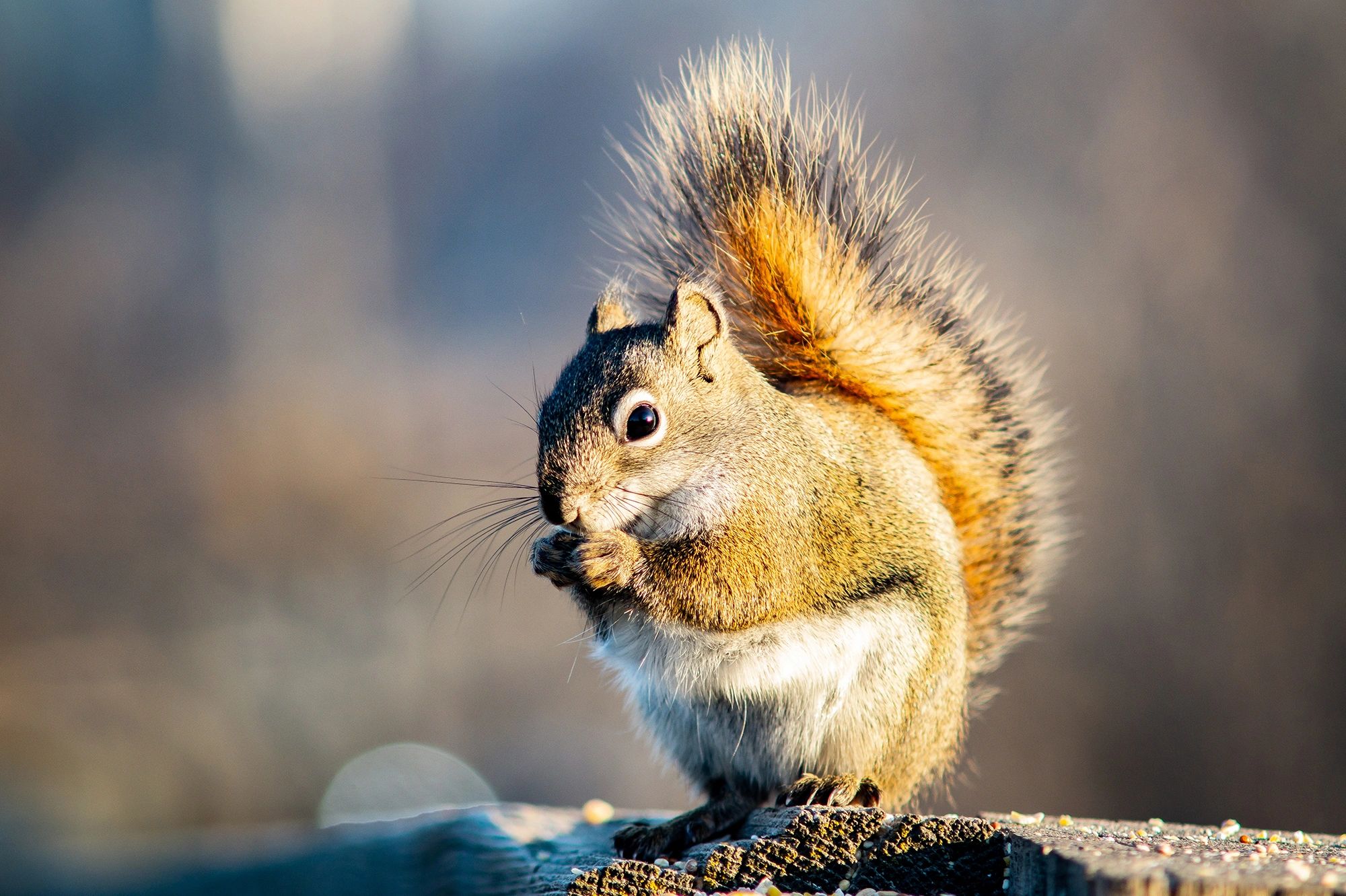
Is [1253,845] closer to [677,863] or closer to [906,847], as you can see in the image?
[906,847]

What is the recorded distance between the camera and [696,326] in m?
1.39

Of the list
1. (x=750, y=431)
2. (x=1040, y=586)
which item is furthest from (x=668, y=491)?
(x=1040, y=586)

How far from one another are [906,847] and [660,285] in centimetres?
102

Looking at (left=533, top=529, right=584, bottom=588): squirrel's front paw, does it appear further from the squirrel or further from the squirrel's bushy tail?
the squirrel's bushy tail

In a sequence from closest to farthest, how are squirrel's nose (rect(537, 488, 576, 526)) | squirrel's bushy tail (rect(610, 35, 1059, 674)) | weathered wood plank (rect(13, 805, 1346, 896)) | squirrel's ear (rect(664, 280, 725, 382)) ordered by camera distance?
1. weathered wood plank (rect(13, 805, 1346, 896))
2. squirrel's nose (rect(537, 488, 576, 526))
3. squirrel's ear (rect(664, 280, 725, 382))
4. squirrel's bushy tail (rect(610, 35, 1059, 674))

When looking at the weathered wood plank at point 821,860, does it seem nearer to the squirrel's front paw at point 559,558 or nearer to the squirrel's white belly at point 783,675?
the squirrel's white belly at point 783,675

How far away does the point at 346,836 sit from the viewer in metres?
1.61

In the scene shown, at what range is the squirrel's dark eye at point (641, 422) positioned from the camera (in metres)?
1.31

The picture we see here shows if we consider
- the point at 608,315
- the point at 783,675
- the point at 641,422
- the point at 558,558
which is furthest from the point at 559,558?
the point at 608,315

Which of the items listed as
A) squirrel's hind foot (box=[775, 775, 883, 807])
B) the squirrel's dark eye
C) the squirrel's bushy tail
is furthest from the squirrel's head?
squirrel's hind foot (box=[775, 775, 883, 807])

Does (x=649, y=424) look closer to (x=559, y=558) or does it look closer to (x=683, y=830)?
(x=559, y=558)

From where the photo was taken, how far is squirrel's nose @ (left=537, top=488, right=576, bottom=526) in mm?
1252

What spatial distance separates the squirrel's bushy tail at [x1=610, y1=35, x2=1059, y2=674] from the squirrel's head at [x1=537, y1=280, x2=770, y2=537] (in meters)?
0.15

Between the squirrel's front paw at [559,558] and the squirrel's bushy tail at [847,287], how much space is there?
1.49ft
